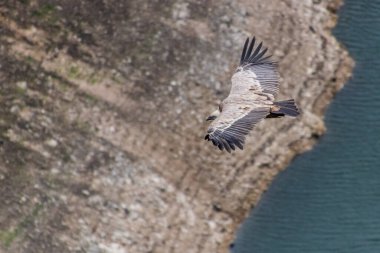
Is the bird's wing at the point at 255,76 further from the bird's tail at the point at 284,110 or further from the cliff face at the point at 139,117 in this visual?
the cliff face at the point at 139,117

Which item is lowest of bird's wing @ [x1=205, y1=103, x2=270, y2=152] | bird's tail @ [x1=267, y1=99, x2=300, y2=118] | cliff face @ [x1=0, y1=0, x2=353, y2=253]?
cliff face @ [x1=0, y1=0, x2=353, y2=253]

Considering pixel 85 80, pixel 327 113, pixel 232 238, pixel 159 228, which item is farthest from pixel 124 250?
pixel 327 113

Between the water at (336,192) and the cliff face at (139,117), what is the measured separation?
37 cm

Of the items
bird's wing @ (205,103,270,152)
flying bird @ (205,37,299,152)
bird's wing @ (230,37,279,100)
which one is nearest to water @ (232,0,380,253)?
flying bird @ (205,37,299,152)

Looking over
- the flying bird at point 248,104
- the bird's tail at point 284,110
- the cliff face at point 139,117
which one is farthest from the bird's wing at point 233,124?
the cliff face at point 139,117

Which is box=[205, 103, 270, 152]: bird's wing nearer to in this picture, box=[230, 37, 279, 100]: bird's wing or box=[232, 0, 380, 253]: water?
box=[230, 37, 279, 100]: bird's wing

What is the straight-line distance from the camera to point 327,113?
21656mm

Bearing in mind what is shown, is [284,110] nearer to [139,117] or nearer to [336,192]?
[336,192]

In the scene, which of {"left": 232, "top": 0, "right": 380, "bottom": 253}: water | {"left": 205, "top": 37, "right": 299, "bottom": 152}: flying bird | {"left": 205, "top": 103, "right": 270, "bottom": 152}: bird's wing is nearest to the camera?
{"left": 205, "top": 103, "right": 270, "bottom": 152}: bird's wing

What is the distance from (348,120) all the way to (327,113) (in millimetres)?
565

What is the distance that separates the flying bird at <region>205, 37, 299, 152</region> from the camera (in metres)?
16.1

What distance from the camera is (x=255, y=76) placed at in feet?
57.2

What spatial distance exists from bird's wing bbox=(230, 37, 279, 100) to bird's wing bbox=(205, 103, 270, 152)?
52 centimetres

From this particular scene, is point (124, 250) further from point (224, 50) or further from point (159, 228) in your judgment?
point (224, 50)
